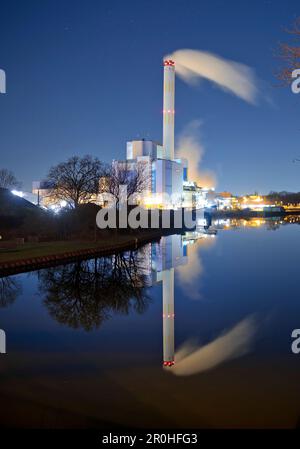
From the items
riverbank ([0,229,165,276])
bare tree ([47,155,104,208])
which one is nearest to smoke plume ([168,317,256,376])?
riverbank ([0,229,165,276])

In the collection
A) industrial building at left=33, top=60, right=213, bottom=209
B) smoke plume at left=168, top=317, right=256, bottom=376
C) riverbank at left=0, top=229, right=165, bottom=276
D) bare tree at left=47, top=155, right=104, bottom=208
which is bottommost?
smoke plume at left=168, top=317, right=256, bottom=376

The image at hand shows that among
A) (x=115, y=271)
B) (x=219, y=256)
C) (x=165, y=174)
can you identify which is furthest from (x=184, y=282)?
(x=165, y=174)

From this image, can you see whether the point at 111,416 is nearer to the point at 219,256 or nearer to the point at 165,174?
the point at 219,256

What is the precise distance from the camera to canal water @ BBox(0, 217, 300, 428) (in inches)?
193

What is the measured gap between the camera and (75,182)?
3397 centimetres

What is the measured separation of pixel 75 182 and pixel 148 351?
27.9m

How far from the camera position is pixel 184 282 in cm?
1373

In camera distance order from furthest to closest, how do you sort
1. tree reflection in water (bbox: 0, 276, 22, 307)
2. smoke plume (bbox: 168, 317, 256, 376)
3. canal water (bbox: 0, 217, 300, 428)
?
tree reflection in water (bbox: 0, 276, 22, 307), smoke plume (bbox: 168, 317, 256, 376), canal water (bbox: 0, 217, 300, 428)

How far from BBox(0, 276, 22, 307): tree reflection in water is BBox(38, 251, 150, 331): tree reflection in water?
2.12 feet

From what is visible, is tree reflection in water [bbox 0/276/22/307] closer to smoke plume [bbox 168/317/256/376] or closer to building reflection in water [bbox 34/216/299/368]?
building reflection in water [bbox 34/216/299/368]

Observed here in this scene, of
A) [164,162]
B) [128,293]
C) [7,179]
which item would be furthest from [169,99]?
[128,293]

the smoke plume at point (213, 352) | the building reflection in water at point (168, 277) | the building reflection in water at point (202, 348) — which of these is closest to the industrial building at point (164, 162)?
the building reflection in water at point (168, 277)

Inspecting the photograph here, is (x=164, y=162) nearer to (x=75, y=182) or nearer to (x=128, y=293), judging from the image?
(x=75, y=182)

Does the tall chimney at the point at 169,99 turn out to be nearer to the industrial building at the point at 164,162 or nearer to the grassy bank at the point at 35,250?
the industrial building at the point at 164,162
